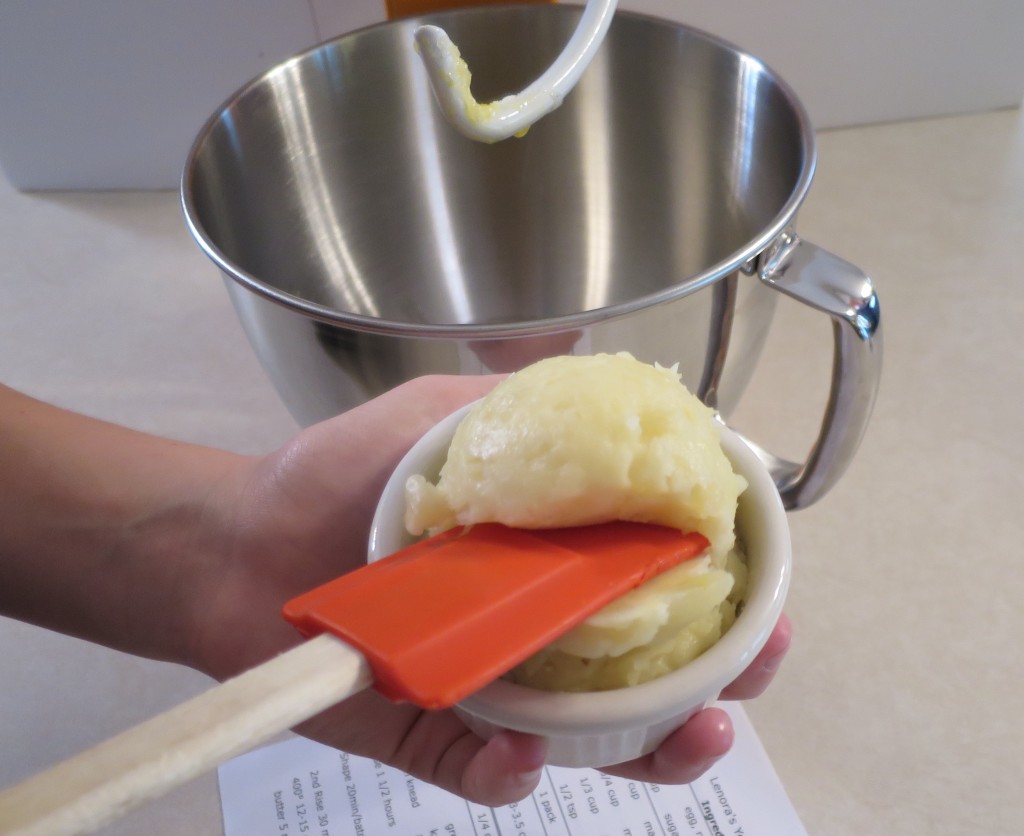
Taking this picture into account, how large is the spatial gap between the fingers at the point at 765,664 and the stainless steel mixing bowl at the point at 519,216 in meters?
0.14

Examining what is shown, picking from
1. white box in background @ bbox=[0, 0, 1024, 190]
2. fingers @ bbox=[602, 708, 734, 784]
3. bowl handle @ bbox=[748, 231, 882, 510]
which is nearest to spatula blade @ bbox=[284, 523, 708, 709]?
fingers @ bbox=[602, 708, 734, 784]

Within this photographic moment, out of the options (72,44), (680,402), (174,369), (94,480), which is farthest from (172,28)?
(680,402)

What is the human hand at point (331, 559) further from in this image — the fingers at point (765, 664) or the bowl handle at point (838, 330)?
the bowl handle at point (838, 330)

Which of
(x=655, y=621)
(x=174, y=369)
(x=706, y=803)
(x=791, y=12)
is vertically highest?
(x=791, y=12)

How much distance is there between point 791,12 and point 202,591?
0.90 m

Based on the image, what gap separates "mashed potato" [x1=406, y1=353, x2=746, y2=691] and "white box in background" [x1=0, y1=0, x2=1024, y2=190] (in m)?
0.69

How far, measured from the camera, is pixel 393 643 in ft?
0.83

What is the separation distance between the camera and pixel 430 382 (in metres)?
0.48

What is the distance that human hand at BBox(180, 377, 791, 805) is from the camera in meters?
0.47

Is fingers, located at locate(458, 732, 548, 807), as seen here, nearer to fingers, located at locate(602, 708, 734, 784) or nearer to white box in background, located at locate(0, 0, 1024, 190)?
fingers, located at locate(602, 708, 734, 784)

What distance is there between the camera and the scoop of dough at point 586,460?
1.00 feet

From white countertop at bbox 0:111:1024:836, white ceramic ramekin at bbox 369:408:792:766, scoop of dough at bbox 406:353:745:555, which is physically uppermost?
scoop of dough at bbox 406:353:745:555

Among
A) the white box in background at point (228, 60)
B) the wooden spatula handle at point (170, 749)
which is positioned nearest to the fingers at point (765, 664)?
the wooden spatula handle at point (170, 749)

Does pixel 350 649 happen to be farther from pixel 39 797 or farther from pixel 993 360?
pixel 993 360
